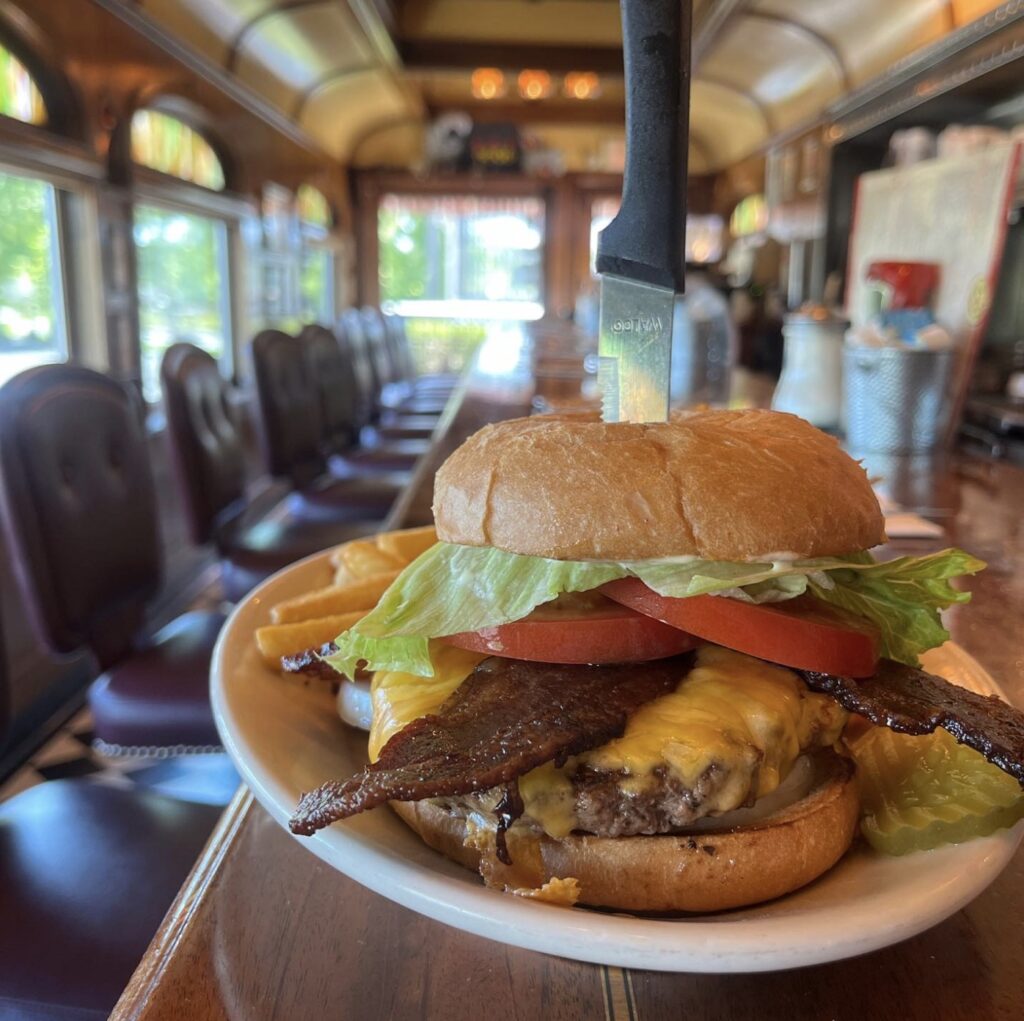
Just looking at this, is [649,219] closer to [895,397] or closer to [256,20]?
[895,397]

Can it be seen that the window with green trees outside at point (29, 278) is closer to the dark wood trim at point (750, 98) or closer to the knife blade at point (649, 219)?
the knife blade at point (649, 219)

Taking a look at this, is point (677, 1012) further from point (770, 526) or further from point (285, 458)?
point (285, 458)

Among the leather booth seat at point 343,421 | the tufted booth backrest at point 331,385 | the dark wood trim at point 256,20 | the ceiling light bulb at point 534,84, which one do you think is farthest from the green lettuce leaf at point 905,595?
the ceiling light bulb at point 534,84

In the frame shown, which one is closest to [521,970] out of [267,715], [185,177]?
[267,715]

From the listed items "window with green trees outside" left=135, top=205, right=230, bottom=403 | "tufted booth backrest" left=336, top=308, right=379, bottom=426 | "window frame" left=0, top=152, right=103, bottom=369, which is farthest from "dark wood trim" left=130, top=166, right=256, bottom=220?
"tufted booth backrest" left=336, top=308, right=379, bottom=426

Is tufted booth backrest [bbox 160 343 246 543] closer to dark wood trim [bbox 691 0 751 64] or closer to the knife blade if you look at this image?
the knife blade

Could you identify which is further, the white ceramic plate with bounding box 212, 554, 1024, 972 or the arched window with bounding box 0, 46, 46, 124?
the arched window with bounding box 0, 46, 46, 124
